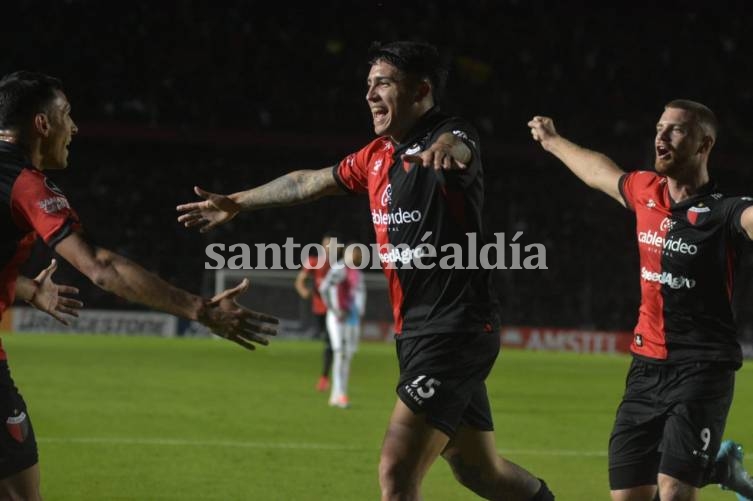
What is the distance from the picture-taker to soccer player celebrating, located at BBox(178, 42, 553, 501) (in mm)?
5410

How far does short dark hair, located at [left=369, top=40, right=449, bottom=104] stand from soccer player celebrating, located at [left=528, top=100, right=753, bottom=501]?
4.24 ft

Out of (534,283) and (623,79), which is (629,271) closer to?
(534,283)

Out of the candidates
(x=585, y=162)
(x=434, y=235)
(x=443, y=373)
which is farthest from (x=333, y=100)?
(x=443, y=373)

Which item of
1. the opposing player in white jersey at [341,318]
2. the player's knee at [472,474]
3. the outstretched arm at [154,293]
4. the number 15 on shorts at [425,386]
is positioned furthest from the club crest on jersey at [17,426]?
the opposing player in white jersey at [341,318]

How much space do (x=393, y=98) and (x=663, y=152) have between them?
1.56m

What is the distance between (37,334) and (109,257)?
25.7m

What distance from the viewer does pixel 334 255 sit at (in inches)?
645

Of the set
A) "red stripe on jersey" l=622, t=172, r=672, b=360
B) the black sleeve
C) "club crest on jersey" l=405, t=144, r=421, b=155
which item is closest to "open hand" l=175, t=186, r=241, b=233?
"club crest on jersey" l=405, t=144, r=421, b=155

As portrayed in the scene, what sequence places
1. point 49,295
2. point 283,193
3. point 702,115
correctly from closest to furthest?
point 49,295 < point 702,115 < point 283,193

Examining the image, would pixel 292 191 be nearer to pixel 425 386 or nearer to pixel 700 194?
pixel 425 386

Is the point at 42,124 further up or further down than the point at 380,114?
further down

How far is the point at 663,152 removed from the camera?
20.3ft

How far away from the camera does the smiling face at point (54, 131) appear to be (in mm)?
4969

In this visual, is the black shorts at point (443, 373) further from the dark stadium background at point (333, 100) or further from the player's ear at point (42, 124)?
the dark stadium background at point (333, 100)
